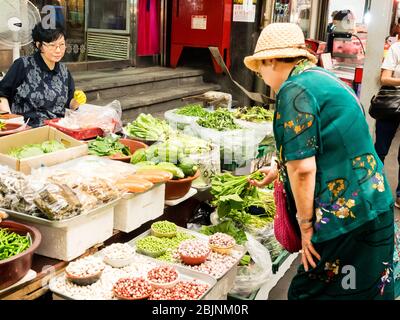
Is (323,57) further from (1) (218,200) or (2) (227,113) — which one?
(1) (218,200)

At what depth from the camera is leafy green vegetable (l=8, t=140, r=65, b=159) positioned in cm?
277

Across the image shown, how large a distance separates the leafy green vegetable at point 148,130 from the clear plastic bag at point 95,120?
0.15 m

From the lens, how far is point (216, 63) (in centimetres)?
883

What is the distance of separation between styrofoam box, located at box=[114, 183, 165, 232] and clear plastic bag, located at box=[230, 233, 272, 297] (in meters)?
0.75

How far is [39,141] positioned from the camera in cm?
313

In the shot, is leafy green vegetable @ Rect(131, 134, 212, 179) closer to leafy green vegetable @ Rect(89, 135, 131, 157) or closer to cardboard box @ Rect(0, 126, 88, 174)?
leafy green vegetable @ Rect(89, 135, 131, 157)

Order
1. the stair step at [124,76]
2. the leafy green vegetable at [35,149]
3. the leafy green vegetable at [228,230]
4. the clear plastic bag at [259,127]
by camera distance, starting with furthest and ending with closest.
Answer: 1. the stair step at [124,76]
2. the clear plastic bag at [259,127]
3. the leafy green vegetable at [228,230]
4. the leafy green vegetable at [35,149]

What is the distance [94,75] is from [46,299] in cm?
555

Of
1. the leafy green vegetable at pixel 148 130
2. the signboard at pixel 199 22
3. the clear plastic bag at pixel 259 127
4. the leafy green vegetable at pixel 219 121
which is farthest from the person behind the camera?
the signboard at pixel 199 22

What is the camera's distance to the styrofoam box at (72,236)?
2.16 metres

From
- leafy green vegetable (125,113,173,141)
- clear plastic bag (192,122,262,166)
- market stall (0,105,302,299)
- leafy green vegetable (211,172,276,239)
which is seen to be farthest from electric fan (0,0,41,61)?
leafy green vegetable (211,172,276,239)

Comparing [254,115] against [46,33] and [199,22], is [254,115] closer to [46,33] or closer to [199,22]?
[46,33]

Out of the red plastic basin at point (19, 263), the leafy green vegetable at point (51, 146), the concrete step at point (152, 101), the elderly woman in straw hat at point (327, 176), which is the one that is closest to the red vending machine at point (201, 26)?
the concrete step at point (152, 101)

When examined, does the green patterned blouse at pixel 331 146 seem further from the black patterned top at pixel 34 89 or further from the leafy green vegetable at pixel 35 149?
the black patterned top at pixel 34 89
